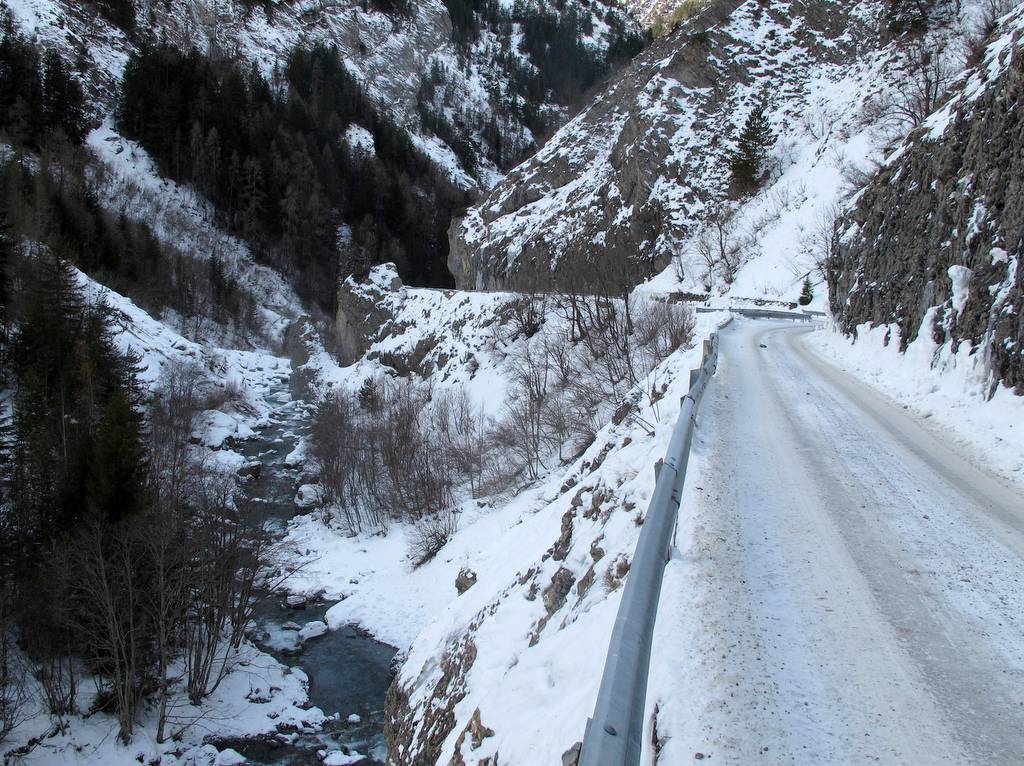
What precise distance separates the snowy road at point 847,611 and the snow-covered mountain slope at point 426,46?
116m

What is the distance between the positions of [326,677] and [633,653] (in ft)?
69.6

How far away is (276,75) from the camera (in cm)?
11694

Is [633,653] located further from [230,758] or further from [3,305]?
[3,305]

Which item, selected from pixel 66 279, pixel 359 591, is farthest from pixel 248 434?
pixel 359 591

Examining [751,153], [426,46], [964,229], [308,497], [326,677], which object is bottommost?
[326,677]

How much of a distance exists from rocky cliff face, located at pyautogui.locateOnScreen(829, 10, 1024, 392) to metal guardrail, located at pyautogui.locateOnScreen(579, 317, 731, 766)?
286 inches

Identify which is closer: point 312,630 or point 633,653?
point 633,653

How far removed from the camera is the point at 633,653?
2.61 m

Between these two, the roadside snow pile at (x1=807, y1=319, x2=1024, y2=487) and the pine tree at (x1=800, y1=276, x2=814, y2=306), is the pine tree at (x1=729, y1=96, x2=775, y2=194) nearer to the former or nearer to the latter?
the pine tree at (x1=800, y1=276, x2=814, y2=306)

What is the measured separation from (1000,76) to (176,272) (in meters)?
81.8

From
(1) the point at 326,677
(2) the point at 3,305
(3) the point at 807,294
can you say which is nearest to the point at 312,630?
(1) the point at 326,677

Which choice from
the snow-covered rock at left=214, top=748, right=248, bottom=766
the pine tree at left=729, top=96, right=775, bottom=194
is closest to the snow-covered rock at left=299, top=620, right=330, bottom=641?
the snow-covered rock at left=214, top=748, right=248, bottom=766

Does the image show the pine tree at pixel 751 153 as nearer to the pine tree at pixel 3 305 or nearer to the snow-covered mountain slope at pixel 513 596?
the snow-covered mountain slope at pixel 513 596

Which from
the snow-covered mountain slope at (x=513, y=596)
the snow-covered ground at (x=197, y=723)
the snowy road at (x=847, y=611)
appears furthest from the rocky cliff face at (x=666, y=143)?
the snowy road at (x=847, y=611)
